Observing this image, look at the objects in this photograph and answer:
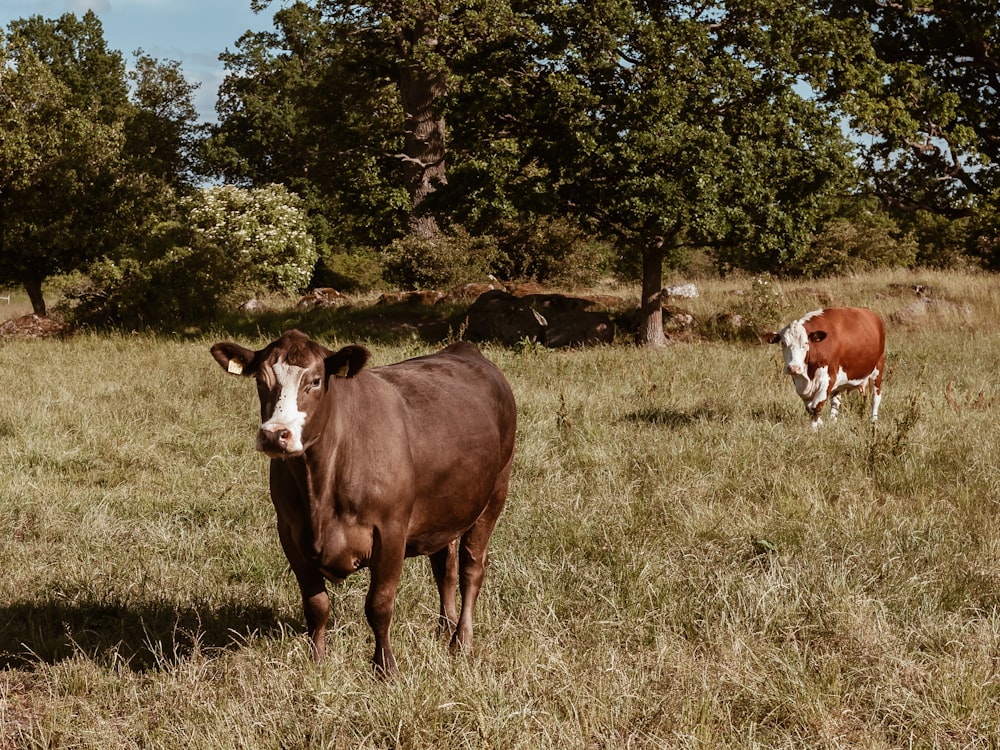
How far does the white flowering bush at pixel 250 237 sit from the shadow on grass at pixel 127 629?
52.7 ft

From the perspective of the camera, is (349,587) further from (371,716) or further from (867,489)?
(867,489)

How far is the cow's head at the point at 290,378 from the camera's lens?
352 cm

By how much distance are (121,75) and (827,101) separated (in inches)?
1797

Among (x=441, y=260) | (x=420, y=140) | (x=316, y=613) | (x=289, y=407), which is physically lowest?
(x=316, y=613)

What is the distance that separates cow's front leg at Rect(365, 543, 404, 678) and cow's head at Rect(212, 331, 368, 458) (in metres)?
0.71

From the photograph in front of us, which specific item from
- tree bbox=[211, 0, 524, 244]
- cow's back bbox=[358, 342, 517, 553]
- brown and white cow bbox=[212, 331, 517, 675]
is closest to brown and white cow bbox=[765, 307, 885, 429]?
cow's back bbox=[358, 342, 517, 553]

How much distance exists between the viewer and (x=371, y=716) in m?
3.73

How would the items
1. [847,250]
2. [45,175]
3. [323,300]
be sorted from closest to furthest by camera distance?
1. [45,175]
2. [323,300]
3. [847,250]

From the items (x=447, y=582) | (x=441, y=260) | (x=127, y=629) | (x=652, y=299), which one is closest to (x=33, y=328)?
(x=441, y=260)

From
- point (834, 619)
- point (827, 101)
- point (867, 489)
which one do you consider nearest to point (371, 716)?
point (834, 619)

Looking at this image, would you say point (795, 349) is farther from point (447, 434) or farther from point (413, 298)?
point (413, 298)

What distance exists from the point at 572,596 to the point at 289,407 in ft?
7.89

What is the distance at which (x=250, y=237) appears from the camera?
70.6 ft

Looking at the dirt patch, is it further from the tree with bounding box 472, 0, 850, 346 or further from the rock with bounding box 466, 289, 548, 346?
the tree with bounding box 472, 0, 850, 346
